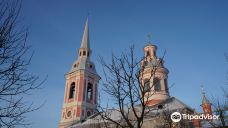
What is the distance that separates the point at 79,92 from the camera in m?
35.3

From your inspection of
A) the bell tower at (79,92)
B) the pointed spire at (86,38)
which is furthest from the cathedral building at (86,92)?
the pointed spire at (86,38)

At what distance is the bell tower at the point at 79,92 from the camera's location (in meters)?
34.2

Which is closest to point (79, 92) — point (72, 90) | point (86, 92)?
point (86, 92)

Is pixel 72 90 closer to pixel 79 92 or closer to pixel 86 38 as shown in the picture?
pixel 79 92

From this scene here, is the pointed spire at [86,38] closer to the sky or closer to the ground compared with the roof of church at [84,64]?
closer to the sky

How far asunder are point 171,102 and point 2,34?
24.5 meters

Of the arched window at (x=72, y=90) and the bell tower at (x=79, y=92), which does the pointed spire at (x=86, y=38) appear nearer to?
the bell tower at (x=79, y=92)

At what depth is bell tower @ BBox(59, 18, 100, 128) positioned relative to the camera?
34188mm

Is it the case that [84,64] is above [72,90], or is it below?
above

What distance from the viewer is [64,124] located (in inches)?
1353

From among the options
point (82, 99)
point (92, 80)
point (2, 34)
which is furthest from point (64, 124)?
point (2, 34)

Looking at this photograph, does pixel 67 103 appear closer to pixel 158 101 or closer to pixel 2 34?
pixel 158 101

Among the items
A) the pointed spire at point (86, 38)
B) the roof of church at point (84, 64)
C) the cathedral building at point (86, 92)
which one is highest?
the pointed spire at point (86, 38)

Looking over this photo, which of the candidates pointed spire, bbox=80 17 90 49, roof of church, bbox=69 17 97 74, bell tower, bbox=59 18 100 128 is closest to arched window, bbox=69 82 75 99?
bell tower, bbox=59 18 100 128
